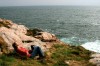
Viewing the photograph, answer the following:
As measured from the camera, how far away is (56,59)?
60.6 feet

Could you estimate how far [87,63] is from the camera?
58.7 ft

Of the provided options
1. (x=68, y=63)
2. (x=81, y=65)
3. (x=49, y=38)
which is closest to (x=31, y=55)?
(x=68, y=63)

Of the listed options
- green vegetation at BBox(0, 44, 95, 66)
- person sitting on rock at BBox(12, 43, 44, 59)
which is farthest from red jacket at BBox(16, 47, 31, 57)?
green vegetation at BBox(0, 44, 95, 66)

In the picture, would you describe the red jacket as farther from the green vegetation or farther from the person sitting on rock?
the green vegetation

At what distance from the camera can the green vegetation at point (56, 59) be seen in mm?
16147

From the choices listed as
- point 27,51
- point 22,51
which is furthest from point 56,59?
point 22,51

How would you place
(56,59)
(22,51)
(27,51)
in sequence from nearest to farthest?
(22,51)
(27,51)
(56,59)

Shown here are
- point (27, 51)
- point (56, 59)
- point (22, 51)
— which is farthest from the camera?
point (56, 59)

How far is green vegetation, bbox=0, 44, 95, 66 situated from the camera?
16.1 meters

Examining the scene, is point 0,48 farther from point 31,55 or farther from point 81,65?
point 81,65

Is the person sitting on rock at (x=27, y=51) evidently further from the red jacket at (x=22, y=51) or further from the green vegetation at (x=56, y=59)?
the green vegetation at (x=56, y=59)

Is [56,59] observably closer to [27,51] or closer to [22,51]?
[27,51]

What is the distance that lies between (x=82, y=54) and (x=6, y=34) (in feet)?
25.7

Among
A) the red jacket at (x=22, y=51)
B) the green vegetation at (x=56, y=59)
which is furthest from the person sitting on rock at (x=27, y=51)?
the green vegetation at (x=56, y=59)
